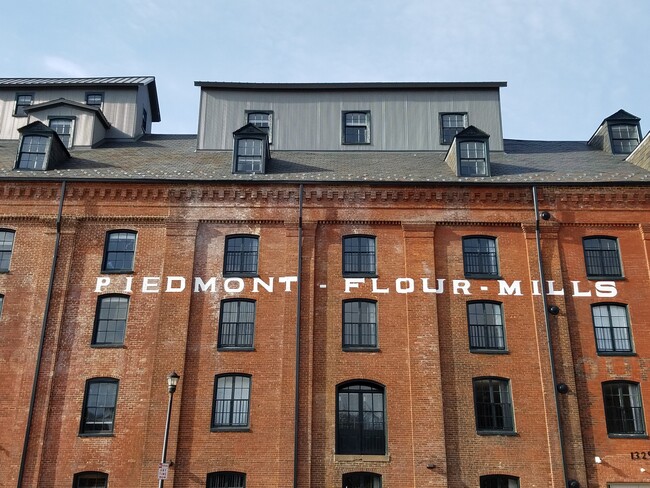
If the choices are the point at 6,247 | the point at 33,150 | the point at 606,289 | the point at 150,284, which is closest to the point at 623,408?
the point at 606,289

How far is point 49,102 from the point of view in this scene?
2869 centimetres

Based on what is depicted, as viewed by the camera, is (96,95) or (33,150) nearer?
(33,150)

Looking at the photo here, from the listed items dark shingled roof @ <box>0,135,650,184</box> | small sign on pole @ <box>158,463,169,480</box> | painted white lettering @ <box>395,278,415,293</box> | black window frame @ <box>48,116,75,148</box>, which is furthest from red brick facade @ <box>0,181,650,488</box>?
black window frame @ <box>48,116,75,148</box>

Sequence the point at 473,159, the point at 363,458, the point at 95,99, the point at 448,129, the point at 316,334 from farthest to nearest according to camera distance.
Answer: the point at 95,99 → the point at 448,129 → the point at 473,159 → the point at 316,334 → the point at 363,458

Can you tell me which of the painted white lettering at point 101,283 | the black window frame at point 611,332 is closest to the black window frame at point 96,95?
the painted white lettering at point 101,283

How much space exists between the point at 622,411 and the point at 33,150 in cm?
2290

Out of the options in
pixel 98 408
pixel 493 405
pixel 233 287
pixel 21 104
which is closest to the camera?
pixel 98 408

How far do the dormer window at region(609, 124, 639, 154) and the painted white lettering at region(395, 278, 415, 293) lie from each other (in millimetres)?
12241

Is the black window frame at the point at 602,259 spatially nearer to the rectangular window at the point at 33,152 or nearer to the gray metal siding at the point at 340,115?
the gray metal siding at the point at 340,115

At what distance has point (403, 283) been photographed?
891 inches

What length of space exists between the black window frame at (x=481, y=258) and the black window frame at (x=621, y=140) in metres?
9.00

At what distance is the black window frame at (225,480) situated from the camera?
20.2 metres

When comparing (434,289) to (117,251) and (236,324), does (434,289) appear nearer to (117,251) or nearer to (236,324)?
(236,324)

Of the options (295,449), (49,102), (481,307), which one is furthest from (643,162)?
(49,102)
